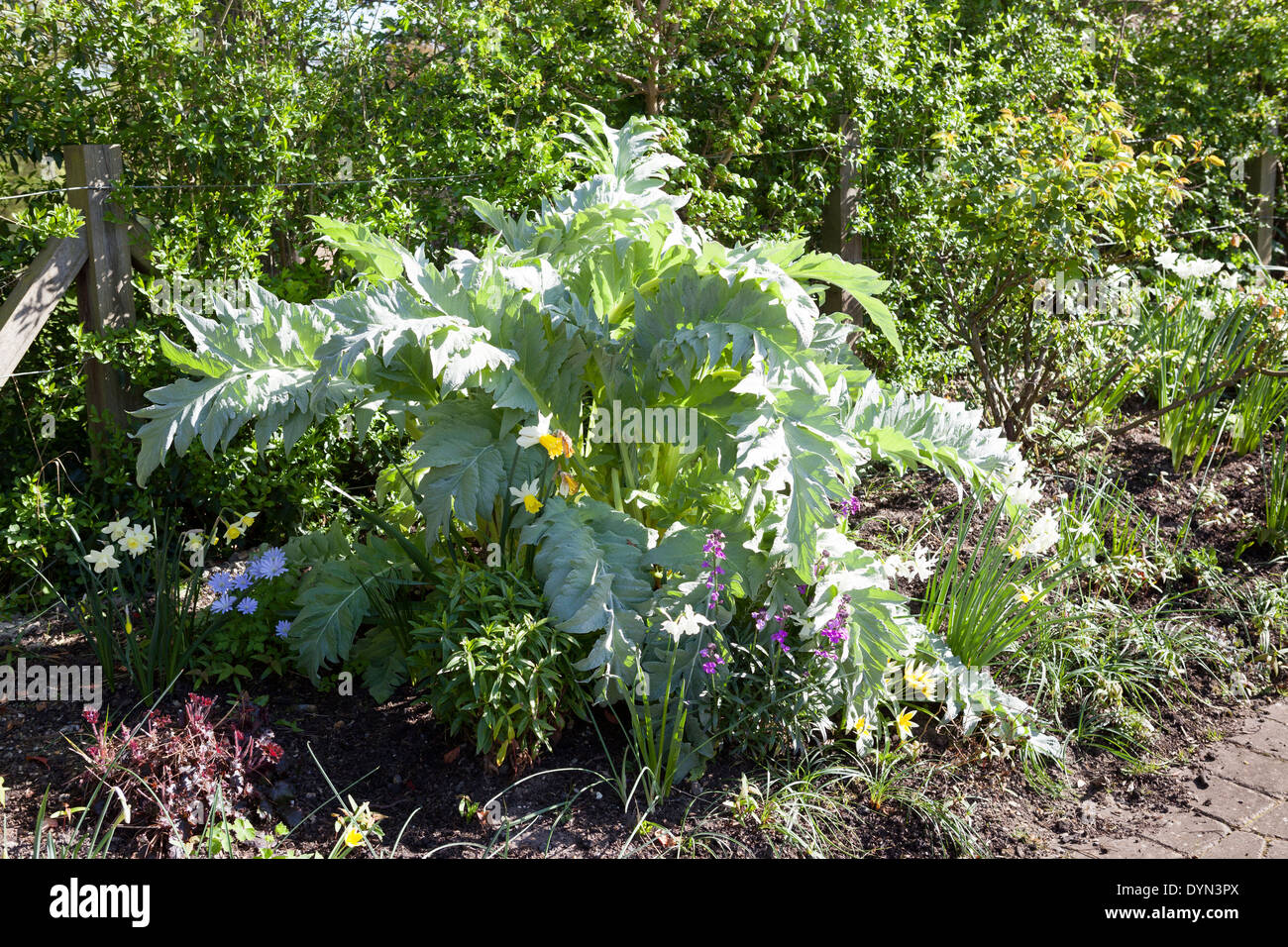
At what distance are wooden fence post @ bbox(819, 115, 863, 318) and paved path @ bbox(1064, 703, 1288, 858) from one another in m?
2.65

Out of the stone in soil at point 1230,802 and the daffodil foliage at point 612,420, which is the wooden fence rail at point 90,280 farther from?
the stone in soil at point 1230,802

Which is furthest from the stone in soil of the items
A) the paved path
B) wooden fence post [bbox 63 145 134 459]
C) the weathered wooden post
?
the weathered wooden post

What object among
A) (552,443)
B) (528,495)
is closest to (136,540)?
(528,495)

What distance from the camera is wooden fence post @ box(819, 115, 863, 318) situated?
521 centimetres

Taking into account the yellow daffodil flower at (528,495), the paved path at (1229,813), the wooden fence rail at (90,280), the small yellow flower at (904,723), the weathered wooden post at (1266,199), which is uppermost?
the weathered wooden post at (1266,199)

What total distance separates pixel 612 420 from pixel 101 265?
2176mm

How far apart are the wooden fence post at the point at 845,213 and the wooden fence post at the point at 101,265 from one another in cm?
315

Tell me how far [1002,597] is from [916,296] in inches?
96.5

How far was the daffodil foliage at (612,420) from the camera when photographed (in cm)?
280

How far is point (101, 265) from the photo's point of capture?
396 centimetres

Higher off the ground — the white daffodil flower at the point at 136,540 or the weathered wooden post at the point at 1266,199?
the weathered wooden post at the point at 1266,199

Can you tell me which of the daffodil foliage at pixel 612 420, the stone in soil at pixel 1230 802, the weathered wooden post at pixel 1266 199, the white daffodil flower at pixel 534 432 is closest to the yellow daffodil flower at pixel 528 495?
the daffodil foliage at pixel 612 420

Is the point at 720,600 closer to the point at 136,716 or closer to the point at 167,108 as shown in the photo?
the point at 136,716

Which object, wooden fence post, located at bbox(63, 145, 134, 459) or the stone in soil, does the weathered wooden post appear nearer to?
the stone in soil
